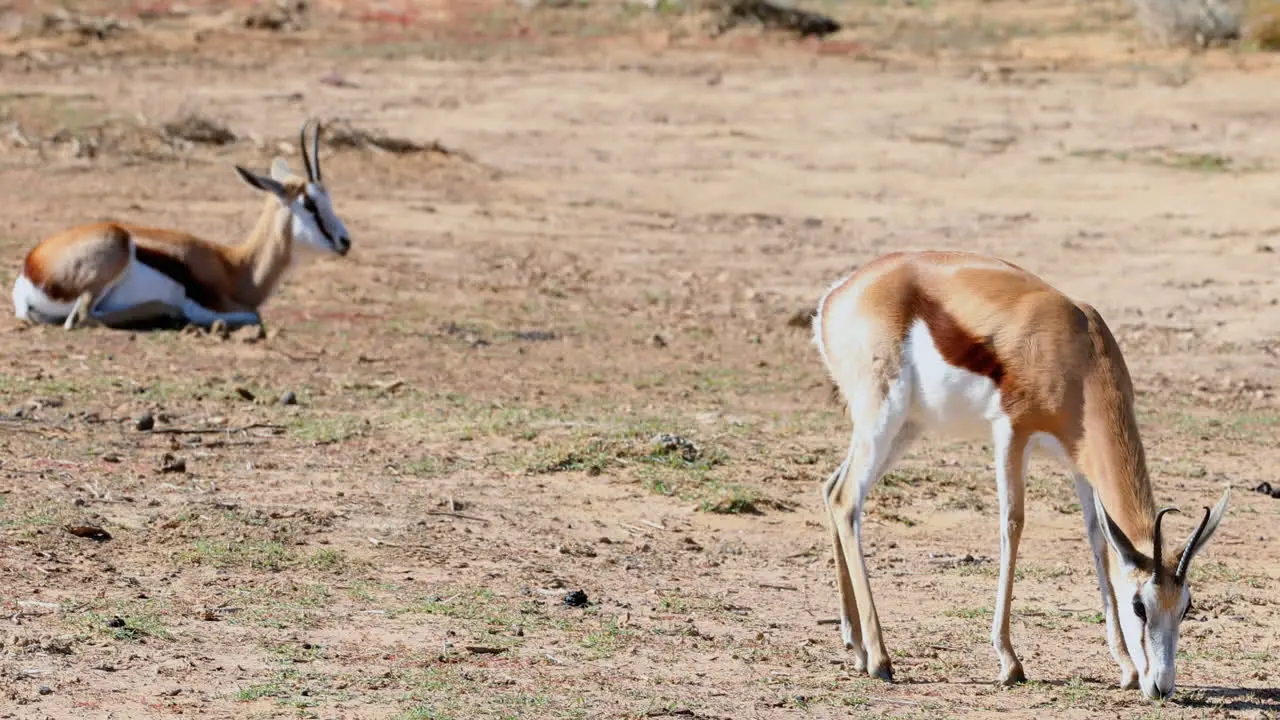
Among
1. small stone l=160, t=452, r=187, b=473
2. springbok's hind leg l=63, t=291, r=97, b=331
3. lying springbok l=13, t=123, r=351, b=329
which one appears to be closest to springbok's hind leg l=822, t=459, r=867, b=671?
small stone l=160, t=452, r=187, b=473

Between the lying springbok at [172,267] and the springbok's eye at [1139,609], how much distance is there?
277 inches

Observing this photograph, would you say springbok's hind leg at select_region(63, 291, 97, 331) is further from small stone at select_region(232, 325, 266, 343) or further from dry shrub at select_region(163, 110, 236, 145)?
dry shrub at select_region(163, 110, 236, 145)

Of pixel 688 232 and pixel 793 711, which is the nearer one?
pixel 793 711

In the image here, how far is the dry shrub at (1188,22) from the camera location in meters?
22.5

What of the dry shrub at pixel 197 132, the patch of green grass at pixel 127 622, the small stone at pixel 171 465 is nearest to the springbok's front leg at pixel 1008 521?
the patch of green grass at pixel 127 622

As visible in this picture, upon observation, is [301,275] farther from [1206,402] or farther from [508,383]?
[1206,402]

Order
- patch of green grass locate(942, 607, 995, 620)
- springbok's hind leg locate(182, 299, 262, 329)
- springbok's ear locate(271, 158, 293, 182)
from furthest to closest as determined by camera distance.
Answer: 1. springbok's ear locate(271, 158, 293, 182)
2. springbok's hind leg locate(182, 299, 262, 329)
3. patch of green grass locate(942, 607, 995, 620)

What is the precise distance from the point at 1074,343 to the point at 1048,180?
436 inches

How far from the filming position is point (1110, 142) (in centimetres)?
1777

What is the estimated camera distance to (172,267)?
11.6 metres

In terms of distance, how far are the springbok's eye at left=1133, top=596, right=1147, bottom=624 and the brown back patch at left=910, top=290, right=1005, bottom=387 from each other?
2.52 feet

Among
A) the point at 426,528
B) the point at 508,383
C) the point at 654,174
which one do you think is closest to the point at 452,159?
the point at 654,174

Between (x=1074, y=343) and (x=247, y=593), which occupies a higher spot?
(x=1074, y=343)

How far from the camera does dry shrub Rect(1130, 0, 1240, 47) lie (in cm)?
2252
